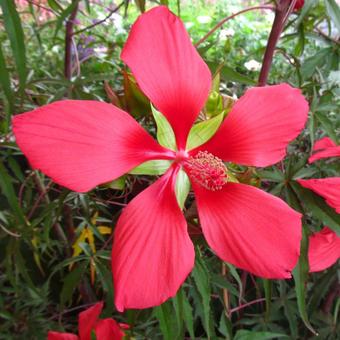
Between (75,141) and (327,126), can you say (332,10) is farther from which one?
(75,141)

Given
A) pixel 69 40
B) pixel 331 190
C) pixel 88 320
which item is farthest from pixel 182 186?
pixel 69 40

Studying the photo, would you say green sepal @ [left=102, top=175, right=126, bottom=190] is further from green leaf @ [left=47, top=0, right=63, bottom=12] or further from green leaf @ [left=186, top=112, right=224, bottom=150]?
green leaf @ [left=47, top=0, right=63, bottom=12]

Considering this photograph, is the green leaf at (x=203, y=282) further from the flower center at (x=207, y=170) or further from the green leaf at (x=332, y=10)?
the green leaf at (x=332, y=10)

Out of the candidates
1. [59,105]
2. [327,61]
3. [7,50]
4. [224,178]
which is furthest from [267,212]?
[7,50]

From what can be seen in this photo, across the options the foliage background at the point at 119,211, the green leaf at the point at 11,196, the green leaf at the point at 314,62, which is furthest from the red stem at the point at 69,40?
the green leaf at the point at 314,62

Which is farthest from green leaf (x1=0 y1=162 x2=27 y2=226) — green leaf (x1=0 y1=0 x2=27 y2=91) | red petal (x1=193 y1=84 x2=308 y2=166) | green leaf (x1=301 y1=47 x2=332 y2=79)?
green leaf (x1=301 y1=47 x2=332 y2=79)

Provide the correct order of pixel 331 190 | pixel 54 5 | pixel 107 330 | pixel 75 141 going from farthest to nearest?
pixel 54 5, pixel 107 330, pixel 331 190, pixel 75 141

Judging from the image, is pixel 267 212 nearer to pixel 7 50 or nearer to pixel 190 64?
pixel 190 64
